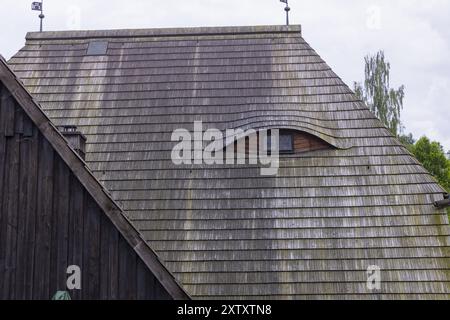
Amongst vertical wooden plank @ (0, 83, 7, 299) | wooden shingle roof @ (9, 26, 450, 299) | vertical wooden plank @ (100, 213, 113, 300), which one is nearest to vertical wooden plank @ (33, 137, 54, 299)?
vertical wooden plank @ (0, 83, 7, 299)

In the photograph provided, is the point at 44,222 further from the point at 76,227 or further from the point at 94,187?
the point at 94,187

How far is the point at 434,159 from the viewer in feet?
82.5

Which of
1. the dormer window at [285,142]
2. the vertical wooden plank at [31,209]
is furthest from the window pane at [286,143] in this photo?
the vertical wooden plank at [31,209]

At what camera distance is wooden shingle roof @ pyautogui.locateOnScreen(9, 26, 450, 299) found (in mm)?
9961

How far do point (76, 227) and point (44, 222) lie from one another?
0.38 m

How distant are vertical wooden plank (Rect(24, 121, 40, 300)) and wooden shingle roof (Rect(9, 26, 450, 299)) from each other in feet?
12.3

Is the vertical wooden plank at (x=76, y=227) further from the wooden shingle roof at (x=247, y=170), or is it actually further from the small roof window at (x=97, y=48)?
the small roof window at (x=97, y=48)

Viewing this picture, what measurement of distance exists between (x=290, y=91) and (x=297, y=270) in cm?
416

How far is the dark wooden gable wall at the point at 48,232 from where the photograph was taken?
20.7 feet

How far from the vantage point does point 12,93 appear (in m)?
6.60

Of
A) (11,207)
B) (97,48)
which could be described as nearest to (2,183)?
(11,207)

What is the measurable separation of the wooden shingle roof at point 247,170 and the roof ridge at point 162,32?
4 centimetres

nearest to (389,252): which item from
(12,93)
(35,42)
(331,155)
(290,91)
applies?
(331,155)
